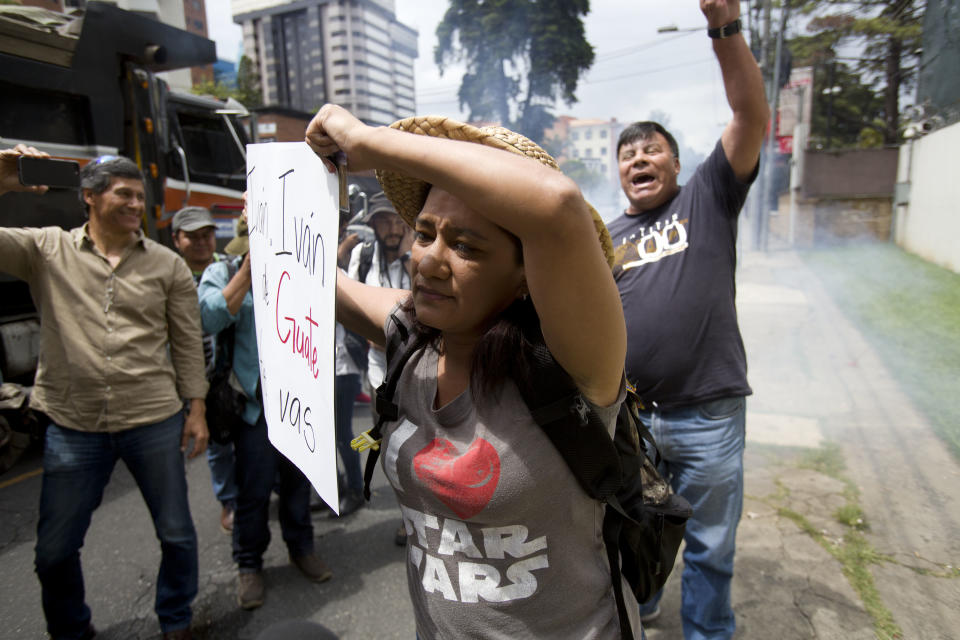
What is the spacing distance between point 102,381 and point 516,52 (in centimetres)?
1872

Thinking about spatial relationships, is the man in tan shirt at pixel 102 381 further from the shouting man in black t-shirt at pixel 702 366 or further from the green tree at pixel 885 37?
the green tree at pixel 885 37

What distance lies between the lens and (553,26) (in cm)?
1822

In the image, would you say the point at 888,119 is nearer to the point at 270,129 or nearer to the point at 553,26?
the point at 553,26

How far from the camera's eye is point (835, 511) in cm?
329

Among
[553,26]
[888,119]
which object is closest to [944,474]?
[553,26]

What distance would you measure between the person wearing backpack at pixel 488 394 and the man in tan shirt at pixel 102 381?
157cm

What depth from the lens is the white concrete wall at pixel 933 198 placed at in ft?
30.8

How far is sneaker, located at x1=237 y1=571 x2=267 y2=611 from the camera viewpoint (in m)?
2.77

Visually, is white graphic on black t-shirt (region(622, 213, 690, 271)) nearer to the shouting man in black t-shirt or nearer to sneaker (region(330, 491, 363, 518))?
the shouting man in black t-shirt

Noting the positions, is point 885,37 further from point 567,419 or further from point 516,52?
point 567,419

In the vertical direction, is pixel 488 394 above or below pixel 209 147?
below

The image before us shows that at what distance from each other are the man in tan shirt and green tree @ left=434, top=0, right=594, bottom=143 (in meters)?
16.8

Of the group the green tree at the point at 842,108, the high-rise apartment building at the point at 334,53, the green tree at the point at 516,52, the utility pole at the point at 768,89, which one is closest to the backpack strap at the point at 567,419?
the utility pole at the point at 768,89

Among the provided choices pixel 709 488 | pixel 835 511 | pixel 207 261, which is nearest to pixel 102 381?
pixel 207 261
